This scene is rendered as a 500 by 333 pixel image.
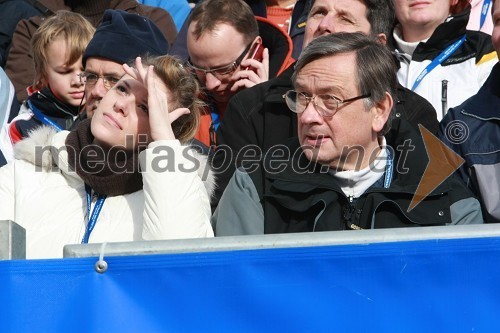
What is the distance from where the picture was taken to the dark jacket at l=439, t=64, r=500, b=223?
12.9ft

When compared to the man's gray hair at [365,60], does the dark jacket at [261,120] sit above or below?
below

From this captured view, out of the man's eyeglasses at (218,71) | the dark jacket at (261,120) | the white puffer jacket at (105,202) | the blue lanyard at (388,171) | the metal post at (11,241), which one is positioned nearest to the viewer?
the metal post at (11,241)

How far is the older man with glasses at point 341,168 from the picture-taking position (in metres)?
3.64

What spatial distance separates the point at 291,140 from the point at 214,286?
5.11 feet

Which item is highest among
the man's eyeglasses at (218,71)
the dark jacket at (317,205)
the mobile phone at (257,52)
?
the mobile phone at (257,52)

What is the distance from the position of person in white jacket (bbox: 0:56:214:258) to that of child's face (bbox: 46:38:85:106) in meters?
1.39

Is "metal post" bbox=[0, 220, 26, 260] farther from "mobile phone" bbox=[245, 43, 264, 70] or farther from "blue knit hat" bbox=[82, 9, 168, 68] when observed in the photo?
"mobile phone" bbox=[245, 43, 264, 70]

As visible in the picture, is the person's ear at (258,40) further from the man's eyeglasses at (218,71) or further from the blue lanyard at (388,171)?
the blue lanyard at (388,171)

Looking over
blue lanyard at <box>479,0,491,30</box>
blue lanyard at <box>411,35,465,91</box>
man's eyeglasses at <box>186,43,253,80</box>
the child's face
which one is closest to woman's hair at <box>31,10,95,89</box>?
the child's face

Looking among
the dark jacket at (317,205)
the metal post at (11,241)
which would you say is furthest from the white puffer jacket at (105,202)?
the metal post at (11,241)

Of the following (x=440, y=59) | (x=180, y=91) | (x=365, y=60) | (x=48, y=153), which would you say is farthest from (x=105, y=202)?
(x=440, y=59)

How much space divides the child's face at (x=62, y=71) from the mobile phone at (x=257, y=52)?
1.07m

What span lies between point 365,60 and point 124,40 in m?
1.47

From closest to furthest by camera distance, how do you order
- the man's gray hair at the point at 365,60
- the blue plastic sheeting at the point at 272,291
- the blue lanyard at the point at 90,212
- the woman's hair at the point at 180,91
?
the blue plastic sheeting at the point at 272,291 → the blue lanyard at the point at 90,212 → the man's gray hair at the point at 365,60 → the woman's hair at the point at 180,91
